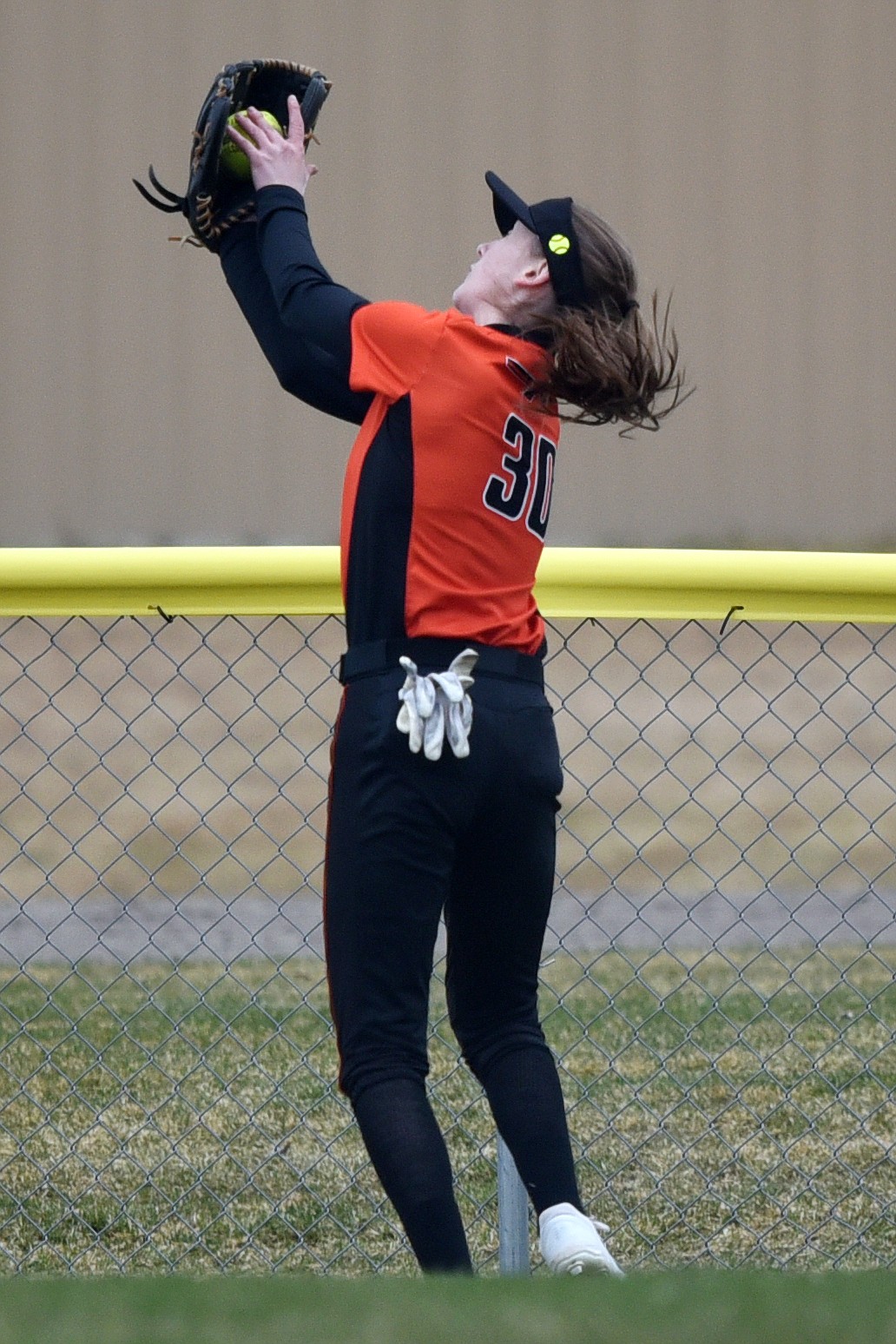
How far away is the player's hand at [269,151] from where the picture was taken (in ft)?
8.27

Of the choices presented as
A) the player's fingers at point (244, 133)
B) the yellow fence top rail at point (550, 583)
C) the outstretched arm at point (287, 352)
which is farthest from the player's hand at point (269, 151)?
the yellow fence top rail at point (550, 583)

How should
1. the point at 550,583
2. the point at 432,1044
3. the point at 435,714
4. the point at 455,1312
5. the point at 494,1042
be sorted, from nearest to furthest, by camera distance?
the point at 455,1312 < the point at 435,714 < the point at 494,1042 < the point at 550,583 < the point at 432,1044

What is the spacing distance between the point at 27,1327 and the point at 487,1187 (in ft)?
7.13

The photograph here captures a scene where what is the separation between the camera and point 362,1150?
3943 millimetres

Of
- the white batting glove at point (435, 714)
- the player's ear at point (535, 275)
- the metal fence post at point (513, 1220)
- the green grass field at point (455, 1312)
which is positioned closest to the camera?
the green grass field at point (455, 1312)

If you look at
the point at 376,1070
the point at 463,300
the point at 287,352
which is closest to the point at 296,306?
the point at 287,352

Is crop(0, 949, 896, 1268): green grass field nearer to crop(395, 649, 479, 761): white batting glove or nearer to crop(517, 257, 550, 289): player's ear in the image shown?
crop(395, 649, 479, 761): white batting glove

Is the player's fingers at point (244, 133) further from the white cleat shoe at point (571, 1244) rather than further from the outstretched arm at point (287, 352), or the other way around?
the white cleat shoe at point (571, 1244)

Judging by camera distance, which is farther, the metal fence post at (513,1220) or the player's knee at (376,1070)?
the metal fence post at (513,1220)

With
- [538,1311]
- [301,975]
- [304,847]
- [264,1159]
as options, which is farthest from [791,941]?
[538,1311]

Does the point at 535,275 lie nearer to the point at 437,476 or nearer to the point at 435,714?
the point at 437,476

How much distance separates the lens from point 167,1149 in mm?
3832

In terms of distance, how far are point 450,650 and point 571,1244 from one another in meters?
0.86

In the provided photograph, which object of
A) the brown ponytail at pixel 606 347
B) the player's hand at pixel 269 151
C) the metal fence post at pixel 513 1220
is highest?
the player's hand at pixel 269 151
